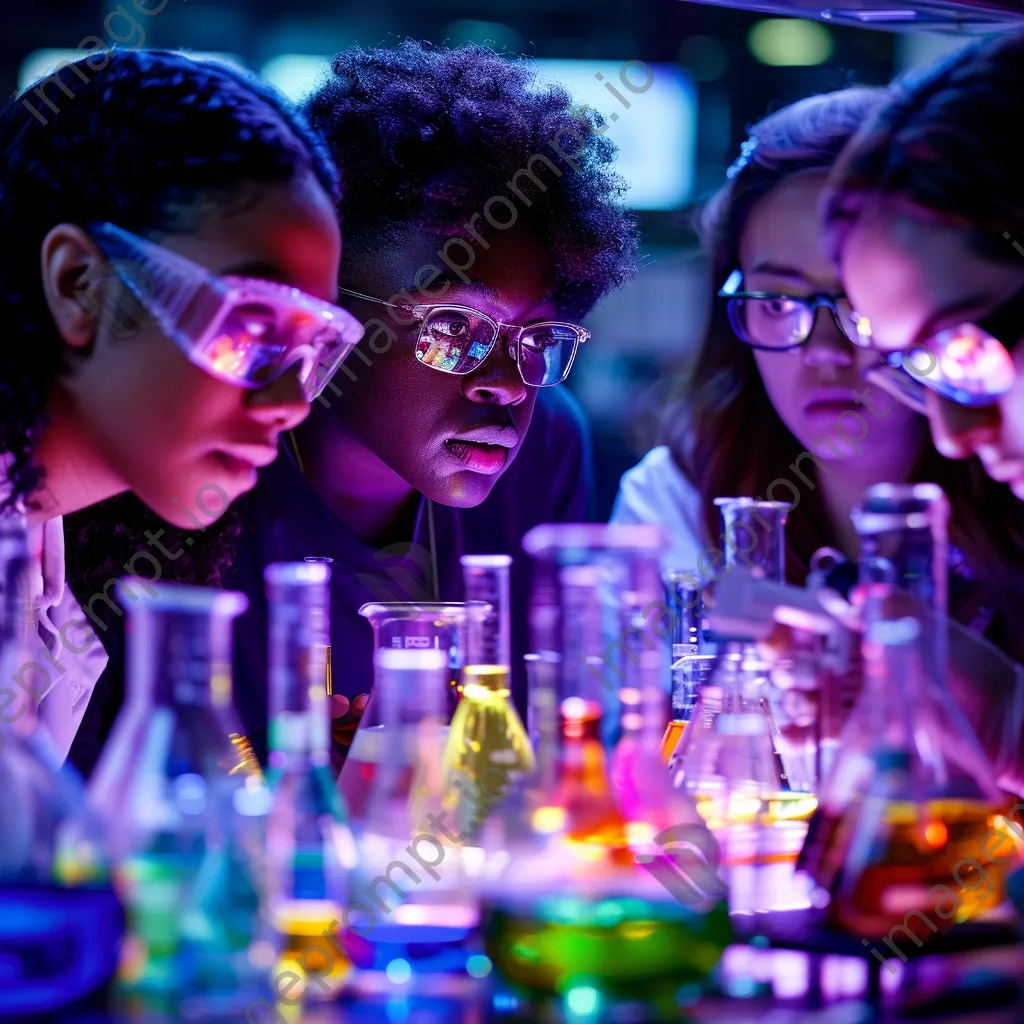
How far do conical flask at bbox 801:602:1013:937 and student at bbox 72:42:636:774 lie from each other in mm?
A: 888

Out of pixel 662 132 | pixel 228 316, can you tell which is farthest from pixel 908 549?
pixel 662 132

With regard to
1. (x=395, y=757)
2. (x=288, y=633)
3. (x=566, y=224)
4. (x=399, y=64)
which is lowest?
(x=395, y=757)

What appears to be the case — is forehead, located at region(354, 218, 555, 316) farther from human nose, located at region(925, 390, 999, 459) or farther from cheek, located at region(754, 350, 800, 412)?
human nose, located at region(925, 390, 999, 459)

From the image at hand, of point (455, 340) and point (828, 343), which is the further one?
point (828, 343)

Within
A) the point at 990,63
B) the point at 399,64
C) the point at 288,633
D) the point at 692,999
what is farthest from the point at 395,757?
the point at 399,64

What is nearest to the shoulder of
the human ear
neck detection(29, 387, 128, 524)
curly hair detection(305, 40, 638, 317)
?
curly hair detection(305, 40, 638, 317)

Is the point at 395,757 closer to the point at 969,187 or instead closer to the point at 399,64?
the point at 969,187

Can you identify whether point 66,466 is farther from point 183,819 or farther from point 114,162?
point 183,819

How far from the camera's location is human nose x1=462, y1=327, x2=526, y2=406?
5.77 feet

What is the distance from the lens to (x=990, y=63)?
1.22 metres

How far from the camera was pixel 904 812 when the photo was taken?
3.15ft

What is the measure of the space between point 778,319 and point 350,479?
2.51ft

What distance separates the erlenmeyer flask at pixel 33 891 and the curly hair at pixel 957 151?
86 cm

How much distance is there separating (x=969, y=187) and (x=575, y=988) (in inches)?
32.1
